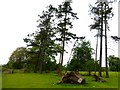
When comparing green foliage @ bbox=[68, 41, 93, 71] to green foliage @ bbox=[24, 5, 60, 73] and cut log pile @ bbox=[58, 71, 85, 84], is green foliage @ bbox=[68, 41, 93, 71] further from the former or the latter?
cut log pile @ bbox=[58, 71, 85, 84]

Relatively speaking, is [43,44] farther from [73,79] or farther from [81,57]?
[73,79]

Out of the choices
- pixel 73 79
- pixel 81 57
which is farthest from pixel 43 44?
pixel 73 79

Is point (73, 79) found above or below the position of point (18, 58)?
below

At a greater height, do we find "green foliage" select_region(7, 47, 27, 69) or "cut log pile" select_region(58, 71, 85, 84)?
"green foliage" select_region(7, 47, 27, 69)

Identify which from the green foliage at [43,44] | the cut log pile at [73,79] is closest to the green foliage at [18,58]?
the green foliage at [43,44]

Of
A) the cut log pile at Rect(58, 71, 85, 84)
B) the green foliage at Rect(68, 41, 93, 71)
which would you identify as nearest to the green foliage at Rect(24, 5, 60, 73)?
the green foliage at Rect(68, 41, 93, 71)

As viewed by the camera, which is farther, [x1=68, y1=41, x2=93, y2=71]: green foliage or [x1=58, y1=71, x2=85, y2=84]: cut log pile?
[x1=68, y1=41, x2=93, y2=71]: green foliage

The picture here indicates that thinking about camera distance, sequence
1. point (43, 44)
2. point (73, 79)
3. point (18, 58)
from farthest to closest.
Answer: point (18, 58)
point (43, 44)
point (73, 79)

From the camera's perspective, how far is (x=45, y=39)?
53.2 meters

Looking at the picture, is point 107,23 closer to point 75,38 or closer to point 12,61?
point 75,38

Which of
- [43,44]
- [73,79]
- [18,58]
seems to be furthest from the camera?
[18,58]

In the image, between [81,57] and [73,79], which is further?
[81,57]

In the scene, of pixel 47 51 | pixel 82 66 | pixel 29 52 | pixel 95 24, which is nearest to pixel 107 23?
pixel 95 24

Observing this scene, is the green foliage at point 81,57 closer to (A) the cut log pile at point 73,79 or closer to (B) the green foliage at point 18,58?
(B) the green foliage at point 18,58
